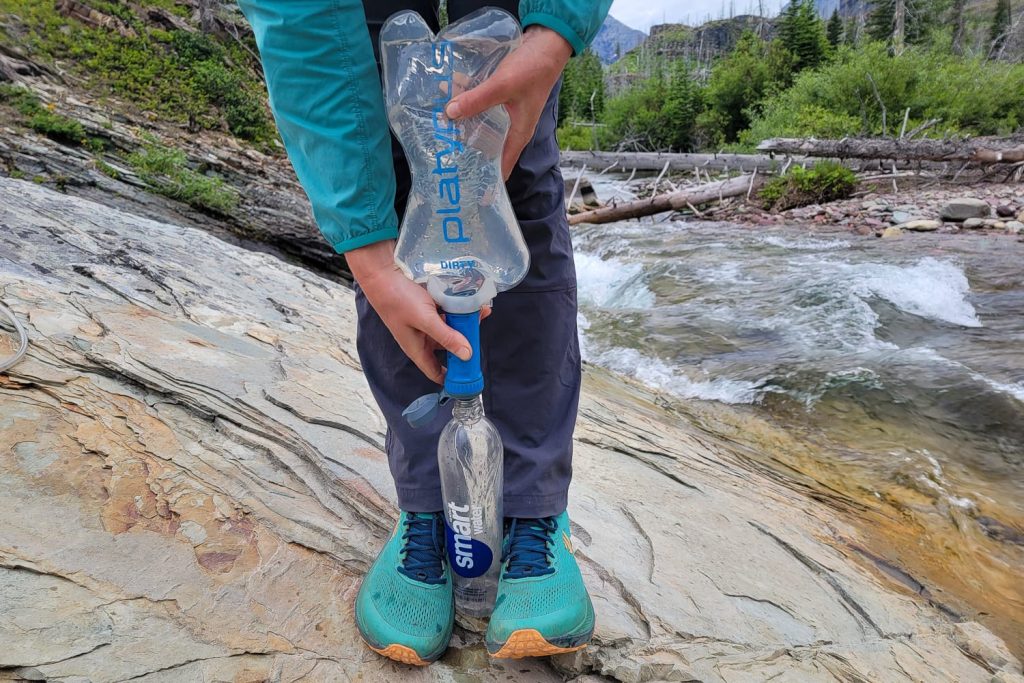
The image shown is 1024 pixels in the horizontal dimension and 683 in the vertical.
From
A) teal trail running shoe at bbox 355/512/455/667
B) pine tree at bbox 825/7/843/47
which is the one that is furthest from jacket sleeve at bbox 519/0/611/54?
pine tree at bbox 825/7/843/47

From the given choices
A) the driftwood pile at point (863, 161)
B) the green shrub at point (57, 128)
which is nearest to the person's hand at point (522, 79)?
the green shrub at point (57, 128)

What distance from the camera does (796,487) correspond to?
9.54 feet

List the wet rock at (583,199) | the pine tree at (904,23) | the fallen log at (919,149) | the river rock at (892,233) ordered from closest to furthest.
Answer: the river rock at (892,233) → the fallen log at (919,149) → the wet rock at (583,199) → the pine tree at (904,23)

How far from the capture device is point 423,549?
1.54m

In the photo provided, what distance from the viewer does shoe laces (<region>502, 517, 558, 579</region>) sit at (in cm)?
150

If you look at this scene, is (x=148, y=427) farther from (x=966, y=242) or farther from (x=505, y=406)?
(x=966, y=242)

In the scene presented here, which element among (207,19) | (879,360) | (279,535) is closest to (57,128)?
(279,535)

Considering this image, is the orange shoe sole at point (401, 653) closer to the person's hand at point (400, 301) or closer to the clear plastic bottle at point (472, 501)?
the clear plastic bottle at point (472, 501)

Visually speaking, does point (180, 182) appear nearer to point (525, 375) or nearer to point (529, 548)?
point (525, 375)

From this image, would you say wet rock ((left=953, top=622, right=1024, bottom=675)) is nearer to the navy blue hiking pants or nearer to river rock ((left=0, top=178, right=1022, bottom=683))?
river rock ((left=0, top=178, right=1022, bottom=683))

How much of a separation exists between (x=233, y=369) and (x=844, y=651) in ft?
7.65

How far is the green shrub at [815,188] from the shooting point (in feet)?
37.8

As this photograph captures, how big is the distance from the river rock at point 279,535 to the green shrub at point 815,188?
1009cm

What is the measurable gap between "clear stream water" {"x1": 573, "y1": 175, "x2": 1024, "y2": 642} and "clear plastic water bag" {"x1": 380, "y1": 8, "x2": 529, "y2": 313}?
83.5 inches
